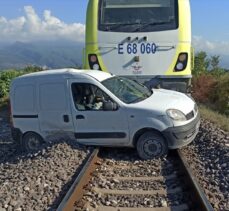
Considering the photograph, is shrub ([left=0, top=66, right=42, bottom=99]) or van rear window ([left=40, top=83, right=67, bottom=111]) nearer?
van rear window ([left=40, top=83, right=67, bottom=111])

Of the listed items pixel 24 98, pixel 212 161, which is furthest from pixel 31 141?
pixel 212 161

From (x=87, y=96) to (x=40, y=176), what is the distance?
2548 mm

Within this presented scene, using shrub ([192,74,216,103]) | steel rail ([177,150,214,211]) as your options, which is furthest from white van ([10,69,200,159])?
shrub ([192,74,216,103])

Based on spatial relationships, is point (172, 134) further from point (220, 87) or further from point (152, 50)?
point (220, 87)

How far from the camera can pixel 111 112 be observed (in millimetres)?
8828

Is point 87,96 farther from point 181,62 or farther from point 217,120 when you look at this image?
point 217,120

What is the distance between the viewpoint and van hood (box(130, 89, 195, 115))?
8609mm

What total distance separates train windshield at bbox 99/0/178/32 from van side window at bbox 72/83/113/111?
9.06 feet

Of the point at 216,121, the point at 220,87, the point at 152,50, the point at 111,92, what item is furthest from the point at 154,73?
the point at 220,87

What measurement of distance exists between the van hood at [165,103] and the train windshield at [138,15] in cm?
248

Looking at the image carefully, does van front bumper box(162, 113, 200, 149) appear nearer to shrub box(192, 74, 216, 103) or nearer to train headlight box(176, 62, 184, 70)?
train headlight box(176, 62, 184, 70)

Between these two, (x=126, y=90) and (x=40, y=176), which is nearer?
(x=40, y=176)

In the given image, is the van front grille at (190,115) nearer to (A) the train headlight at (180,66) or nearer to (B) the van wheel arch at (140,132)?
(B) the van wheel arch at (140,132)

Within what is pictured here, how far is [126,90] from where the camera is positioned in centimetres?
941
